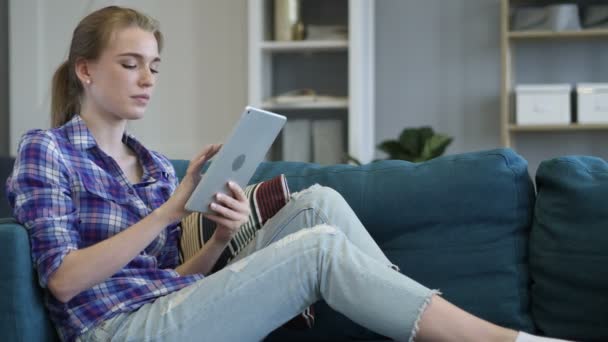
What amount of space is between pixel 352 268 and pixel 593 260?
0.57 meters

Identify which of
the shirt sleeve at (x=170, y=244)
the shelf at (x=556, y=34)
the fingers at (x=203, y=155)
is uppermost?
the shelf at (x=556, y=34)

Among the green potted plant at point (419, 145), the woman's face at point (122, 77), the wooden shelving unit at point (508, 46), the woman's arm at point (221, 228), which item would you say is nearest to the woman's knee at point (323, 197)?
the woman's arm at point (221, 228)

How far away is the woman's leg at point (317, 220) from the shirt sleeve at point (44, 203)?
41 cm

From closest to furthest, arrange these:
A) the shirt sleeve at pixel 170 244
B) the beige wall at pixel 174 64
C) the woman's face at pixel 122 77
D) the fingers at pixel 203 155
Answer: the fingers at pixel 203 155 → the woman's face at pixel 122 77 → the shirt sleeve at pixel 170 244 → the beige wall at pixel 174 64

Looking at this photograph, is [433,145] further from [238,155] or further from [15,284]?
[15,284]

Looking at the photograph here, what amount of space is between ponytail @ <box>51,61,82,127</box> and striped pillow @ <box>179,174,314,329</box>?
0.35 metres

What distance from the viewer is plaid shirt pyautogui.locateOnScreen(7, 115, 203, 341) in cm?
149

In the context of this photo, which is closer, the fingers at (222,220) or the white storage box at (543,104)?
the fingers at (222,220)

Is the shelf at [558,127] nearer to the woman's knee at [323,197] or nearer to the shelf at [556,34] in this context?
the shelf at [556,34]

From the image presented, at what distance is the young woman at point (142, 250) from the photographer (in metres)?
1.44

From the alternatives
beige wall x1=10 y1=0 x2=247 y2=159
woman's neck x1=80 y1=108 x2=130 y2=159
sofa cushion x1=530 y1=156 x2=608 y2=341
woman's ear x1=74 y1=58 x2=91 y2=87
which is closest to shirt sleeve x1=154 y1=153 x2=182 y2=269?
woman's neck x1=80 y1=108 x2=130 y2=159

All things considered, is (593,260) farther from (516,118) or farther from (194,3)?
(194,3)

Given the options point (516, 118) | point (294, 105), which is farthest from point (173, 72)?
point (516, 118)

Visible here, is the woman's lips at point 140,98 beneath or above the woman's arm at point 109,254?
above
